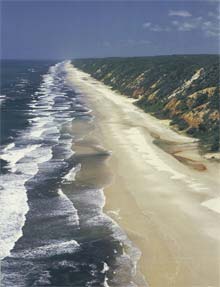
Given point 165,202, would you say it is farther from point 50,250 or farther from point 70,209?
point 50,250

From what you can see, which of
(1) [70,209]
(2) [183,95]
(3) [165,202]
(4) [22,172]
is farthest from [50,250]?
(2) [183,95]

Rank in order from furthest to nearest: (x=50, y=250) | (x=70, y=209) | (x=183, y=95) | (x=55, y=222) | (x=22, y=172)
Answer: (x=183, y=95), (x=22, y=172), (x=70, y=209), (x=55, y=222), (x=50, y=250)

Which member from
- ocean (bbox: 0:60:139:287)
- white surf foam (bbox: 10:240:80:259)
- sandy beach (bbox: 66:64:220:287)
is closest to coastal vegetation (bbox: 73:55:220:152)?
sandy beach (bbox: 66:64:220:287)

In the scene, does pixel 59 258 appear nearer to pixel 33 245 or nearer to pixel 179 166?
pixel 33 245

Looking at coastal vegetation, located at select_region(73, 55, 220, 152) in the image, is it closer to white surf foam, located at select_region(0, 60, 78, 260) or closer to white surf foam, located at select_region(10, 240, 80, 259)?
white surf foam, located at select_region(0, 60, 78, 260)

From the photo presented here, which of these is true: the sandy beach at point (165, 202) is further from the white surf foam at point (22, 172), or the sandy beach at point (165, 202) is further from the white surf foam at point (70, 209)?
the white surf foam at point (22, 172)

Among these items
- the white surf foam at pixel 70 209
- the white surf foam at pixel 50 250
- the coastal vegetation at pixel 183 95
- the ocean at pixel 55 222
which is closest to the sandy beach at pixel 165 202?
the ocean at pixel 55 222
